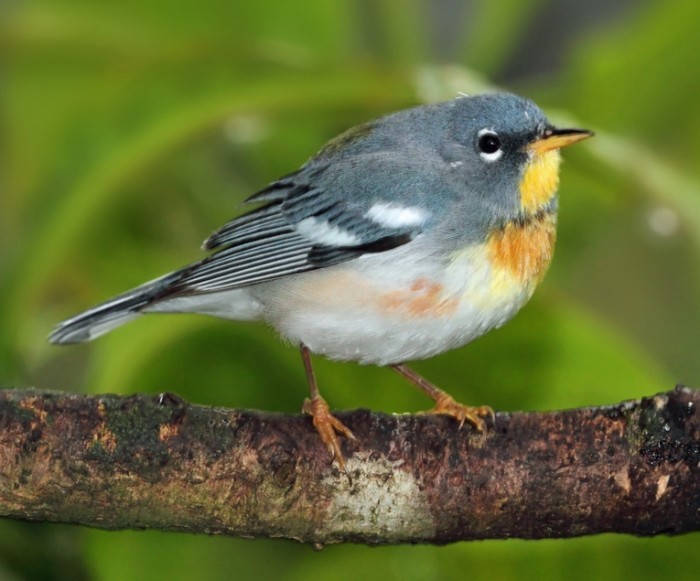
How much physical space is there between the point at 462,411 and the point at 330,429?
0.46 meters

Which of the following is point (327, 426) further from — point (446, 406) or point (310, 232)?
point (310, 232)

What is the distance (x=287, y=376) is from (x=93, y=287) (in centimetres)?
73

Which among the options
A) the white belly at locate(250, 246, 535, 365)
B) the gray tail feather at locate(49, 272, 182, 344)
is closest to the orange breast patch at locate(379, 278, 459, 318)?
the white belly at locate(250, 246, 535, 365)

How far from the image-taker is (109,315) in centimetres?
302

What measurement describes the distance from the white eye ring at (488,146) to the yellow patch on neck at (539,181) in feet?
0.30

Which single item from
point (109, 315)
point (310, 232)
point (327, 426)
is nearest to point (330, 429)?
point (327, 426)

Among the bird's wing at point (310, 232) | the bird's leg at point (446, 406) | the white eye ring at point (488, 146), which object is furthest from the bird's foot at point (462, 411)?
the white eye ring at point (488, 146)

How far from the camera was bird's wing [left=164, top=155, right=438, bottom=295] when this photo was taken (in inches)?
110

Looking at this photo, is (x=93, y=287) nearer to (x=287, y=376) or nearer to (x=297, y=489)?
(x=287, y=376)

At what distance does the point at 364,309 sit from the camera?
271cm

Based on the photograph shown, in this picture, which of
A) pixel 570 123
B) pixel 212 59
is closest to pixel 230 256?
pixel 212 59

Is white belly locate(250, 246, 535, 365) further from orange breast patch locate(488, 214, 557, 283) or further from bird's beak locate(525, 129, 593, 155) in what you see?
bird's beak locate(525, 129, 593, 155)

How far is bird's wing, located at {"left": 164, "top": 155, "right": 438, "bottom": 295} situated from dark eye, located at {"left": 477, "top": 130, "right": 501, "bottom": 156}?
28cm

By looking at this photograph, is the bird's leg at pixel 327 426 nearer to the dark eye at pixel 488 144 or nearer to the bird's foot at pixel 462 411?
the bird's foot at pixel 462 411
